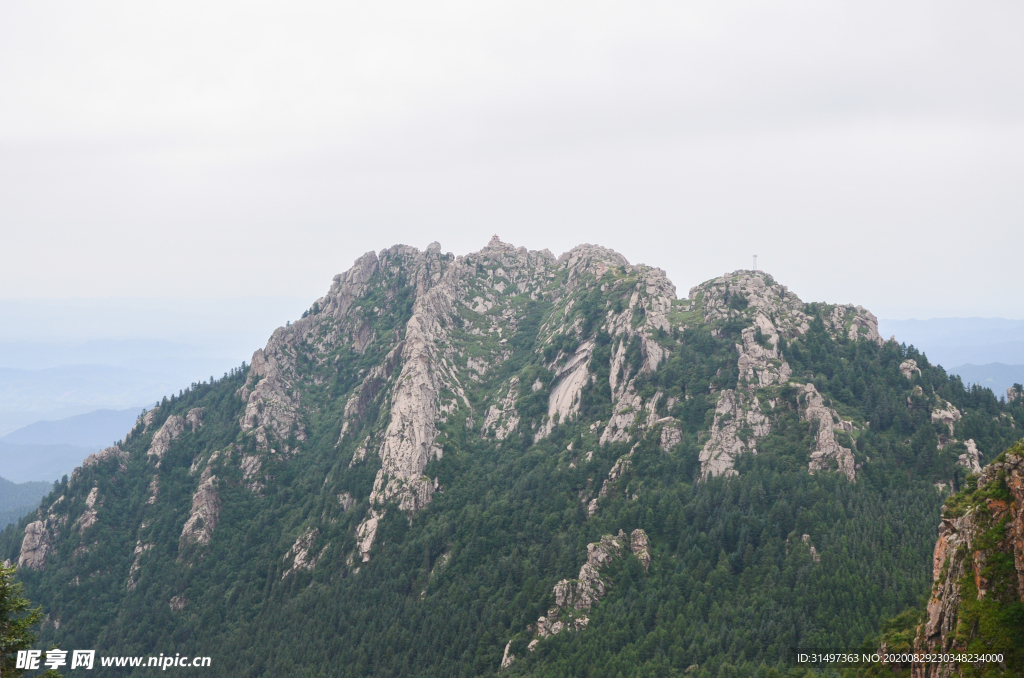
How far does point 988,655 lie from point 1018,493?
1811 cm

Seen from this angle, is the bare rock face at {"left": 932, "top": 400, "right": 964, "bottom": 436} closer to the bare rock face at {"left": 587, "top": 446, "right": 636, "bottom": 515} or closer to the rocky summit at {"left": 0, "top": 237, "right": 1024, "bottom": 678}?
the rocky summit at {"left": 0, "top": 237, "right": 1024, "bottom": 678}

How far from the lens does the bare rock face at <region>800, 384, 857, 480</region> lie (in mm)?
157625

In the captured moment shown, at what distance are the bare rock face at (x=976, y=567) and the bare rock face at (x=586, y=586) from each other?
264 feet

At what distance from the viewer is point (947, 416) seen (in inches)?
6521

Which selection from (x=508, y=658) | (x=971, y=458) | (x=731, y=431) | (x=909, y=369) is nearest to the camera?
(x=508, y=658)

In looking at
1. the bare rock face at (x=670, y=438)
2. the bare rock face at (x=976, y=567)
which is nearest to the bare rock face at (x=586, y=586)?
the bare rock face at (x=670, y=438)

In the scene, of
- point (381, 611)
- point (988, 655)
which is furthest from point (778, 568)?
point (381, 611)

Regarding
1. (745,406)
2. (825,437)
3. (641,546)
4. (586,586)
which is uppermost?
(745,406)

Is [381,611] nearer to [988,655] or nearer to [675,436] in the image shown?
[675,436]

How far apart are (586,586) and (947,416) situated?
4207 inches

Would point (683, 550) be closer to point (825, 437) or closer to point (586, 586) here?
point (586, 586)

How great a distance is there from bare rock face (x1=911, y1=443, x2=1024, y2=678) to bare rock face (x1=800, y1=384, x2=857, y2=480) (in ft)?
268

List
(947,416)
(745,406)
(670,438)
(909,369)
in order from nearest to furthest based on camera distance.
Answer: (947,416) < (745,406) < (670,438) < (909,369)

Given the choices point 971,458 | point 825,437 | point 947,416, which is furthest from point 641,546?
point 947,416
